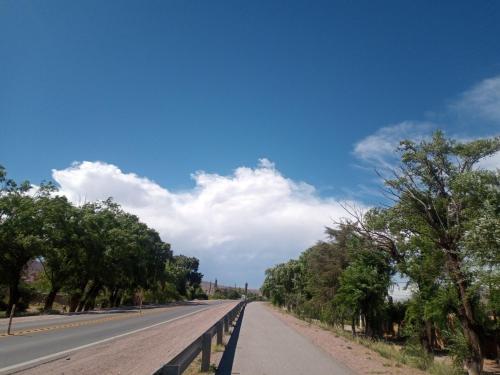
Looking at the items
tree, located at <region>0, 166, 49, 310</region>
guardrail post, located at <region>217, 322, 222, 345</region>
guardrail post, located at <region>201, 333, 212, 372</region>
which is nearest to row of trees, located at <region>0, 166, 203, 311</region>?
tree, located at <region>0, 166, 49, 310</region>

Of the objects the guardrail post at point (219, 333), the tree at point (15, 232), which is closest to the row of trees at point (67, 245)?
the tree at point (15, 232)

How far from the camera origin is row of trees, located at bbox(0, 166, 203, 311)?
3431 centimetres

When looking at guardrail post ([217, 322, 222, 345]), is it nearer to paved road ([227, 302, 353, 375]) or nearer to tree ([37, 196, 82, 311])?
paved road ([227, 302, 353, 375])

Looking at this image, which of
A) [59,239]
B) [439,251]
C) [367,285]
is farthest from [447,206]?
[59,239]

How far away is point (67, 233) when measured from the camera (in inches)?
1489

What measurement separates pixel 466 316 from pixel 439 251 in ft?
9.78

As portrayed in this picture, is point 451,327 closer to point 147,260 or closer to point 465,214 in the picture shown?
point 465,214

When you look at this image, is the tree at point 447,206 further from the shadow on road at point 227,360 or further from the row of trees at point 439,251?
the shadow on road at point 227,360

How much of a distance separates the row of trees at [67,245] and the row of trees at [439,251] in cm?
2418

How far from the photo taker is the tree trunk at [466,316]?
55.4 feet

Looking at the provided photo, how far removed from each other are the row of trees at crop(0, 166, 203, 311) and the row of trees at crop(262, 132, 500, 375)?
24.2 meters

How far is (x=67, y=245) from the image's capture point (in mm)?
38188

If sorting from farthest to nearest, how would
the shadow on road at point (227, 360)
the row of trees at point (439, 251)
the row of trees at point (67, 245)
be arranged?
the row of trees at point (67, 245) < the row of trees at point (439, 251) < the shadow on road at point (227, 360)

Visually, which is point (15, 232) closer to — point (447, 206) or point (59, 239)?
point (59, 239)
